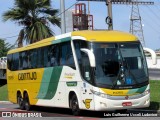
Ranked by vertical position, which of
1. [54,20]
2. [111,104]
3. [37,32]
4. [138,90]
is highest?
[54,20]

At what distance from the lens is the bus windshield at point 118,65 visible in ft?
55.9

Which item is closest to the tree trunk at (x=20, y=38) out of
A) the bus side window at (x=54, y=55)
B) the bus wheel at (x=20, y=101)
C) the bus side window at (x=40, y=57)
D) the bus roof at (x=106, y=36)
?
the bus wheel at (x=20, y=101)

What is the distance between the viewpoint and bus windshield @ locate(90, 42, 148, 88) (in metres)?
17.0

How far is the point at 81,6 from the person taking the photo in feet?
230

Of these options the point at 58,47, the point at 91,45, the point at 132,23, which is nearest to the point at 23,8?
the point at 58,47

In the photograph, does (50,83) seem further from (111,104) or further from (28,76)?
(111,104)

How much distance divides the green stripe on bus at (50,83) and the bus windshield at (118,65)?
9.53 ft

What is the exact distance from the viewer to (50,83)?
68.6ft

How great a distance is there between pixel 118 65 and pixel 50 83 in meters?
4.62

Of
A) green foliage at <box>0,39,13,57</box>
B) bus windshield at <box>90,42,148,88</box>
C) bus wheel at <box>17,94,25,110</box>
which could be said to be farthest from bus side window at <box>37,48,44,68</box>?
green foliage at <box>0,39,13,57</box>

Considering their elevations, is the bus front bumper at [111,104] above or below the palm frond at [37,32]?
below

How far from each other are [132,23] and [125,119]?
9843 centimetres

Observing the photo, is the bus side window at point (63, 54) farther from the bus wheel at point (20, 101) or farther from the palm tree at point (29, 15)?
the palm tree at point (29, 15)

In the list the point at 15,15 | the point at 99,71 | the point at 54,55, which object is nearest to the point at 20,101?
the point at 54,55
